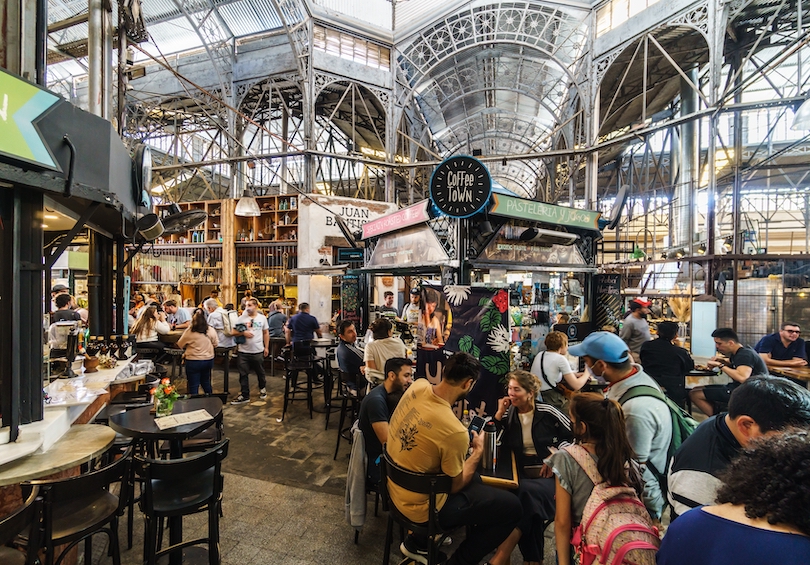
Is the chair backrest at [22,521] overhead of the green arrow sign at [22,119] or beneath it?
beneath

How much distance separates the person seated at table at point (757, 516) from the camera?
100 cm

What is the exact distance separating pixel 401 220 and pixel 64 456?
4880mm

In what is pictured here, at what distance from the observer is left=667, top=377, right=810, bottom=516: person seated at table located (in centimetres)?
159

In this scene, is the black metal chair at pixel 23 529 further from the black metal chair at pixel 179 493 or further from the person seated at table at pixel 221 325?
the person seated at table at pixel 221 325

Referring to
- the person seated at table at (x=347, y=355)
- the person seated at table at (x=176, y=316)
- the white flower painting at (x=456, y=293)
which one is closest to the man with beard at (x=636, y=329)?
the white flower painting at (x=456, y=293)

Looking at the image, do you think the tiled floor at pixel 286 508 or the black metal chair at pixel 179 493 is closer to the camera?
the black metal chair at pixel 179 493

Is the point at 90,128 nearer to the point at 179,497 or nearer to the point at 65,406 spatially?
the point at 65,406

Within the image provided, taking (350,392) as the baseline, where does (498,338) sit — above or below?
above

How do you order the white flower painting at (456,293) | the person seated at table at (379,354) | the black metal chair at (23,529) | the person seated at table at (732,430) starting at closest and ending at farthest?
1. the person seated at table at (732,430)
2. the black metal chair at (23,529)
3. the white flower painting at (456,293)
4. the person seated at table at (379,354)

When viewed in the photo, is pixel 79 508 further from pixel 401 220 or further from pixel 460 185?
pixel 401 220

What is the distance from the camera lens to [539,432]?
3262 mm

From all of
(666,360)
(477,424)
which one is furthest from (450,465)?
(666,360)

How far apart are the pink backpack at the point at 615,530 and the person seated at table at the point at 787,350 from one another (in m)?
5.25

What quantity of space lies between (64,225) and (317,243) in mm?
6612
